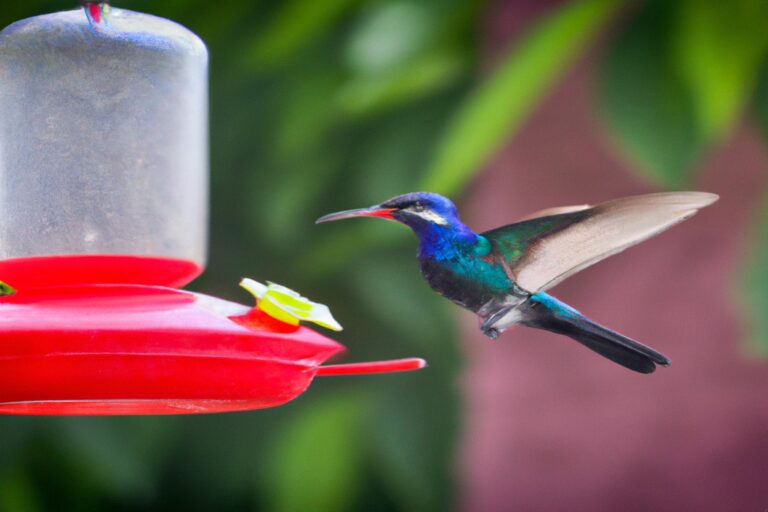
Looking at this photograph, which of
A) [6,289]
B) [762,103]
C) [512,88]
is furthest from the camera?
[762,103]

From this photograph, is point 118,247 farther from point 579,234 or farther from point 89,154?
point 579,234

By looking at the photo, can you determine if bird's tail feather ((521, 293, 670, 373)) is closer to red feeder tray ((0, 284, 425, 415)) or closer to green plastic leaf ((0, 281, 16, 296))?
red feeder tray ((0, 284, 425, 415))

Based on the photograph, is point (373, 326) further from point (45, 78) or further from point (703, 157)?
point (45, 78)

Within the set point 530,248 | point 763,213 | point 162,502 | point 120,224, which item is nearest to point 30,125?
point 120,224

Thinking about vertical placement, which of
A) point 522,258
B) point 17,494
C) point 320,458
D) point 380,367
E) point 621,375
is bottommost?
point 17,494

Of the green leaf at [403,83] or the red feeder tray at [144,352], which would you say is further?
the green leaf at [403,83]

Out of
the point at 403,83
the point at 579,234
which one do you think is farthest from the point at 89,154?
the point at 403,83

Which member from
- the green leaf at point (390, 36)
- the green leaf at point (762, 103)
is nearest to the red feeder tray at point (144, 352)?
the green leaf at point (390, 36)

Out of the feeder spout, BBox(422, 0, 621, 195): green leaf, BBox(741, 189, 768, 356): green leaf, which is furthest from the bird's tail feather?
BBox(422, 0, 621, 195): green leaf

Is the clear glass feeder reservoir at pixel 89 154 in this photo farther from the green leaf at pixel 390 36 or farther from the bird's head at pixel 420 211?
the green leaf at pixel 390 36
